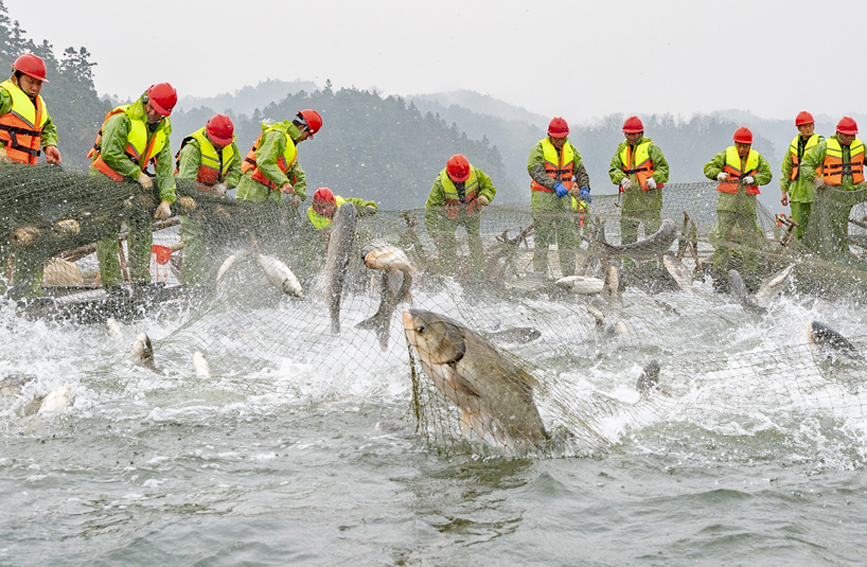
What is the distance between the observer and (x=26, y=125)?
7555 millimetres

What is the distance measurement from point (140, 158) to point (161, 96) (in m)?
0.63

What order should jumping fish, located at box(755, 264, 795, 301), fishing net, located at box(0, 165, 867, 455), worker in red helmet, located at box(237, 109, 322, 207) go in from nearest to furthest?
fishing net, located at box(0, 165, 867, 455), jumping fish, located at box(755, 264, 795, 301), worker in red helmet, located at box(237, 109, 322, 207)

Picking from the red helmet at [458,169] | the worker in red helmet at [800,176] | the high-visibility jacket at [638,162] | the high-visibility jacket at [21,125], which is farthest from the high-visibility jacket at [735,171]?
the high-visibility jacket at [21,125]

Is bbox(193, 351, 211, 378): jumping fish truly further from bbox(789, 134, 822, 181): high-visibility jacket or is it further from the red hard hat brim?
bbox(789, 134, 822, 181): high-visibility jacket

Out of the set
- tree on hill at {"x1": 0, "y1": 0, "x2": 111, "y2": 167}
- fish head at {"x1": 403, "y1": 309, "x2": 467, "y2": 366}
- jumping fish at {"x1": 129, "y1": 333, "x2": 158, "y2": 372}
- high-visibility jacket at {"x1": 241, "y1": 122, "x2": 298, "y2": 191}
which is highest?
tree on hill at {"x1": 0, "y1": 0, "x2": 111, "y2": 167}

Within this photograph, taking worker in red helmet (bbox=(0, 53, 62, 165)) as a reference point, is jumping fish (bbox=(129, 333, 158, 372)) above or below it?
below

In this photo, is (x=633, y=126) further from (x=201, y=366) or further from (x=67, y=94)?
(x=67, y=94)

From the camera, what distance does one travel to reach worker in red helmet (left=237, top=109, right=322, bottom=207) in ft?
29.0

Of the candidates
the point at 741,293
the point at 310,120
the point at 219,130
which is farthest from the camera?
the point at 310,120

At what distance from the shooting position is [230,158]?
9273 mm

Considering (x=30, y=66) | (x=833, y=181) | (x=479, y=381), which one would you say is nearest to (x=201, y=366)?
(x=479, y=381)

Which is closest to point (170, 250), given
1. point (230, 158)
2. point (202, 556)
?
point (230, 158)

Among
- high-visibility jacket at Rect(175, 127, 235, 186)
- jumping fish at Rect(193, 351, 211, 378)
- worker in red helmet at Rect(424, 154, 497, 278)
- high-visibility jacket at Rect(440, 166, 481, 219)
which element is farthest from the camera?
high-visibility jacket at Rect(440, 166, 481, 219)

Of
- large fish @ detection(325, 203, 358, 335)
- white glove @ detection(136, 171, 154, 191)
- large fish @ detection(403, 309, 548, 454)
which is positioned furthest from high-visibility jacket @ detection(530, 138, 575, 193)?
large fish @ detection(403, 309, 548, 454)
